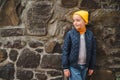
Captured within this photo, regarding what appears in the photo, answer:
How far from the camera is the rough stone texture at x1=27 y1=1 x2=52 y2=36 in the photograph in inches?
216

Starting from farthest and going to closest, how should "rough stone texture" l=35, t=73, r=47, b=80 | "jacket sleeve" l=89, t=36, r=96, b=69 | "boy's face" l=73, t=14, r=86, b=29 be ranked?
"rough stone texture" l=35, t=73, r=47, b=80 → "jacket sleeve" l=89, t=36, r=96, b=69 → "boy's face" l=73, t=14, r=86, b=29

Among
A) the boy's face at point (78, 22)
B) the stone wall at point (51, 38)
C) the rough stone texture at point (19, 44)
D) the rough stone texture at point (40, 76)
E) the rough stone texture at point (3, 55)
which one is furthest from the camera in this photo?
the rough stone texture at point (3, 55)

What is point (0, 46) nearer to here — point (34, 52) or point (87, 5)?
point (34, 52)

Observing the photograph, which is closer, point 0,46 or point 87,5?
point 87,5

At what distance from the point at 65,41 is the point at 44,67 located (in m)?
0.69

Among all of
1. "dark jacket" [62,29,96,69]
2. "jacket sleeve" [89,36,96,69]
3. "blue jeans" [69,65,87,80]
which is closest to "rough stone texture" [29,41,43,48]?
"dark jacket" [62,29,96,69]

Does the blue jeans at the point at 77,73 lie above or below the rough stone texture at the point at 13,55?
below

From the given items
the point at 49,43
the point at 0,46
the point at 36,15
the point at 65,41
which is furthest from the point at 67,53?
the point at 0,46

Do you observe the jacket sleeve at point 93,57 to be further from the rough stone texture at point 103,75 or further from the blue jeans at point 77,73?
the rough stone texture at point 103,75

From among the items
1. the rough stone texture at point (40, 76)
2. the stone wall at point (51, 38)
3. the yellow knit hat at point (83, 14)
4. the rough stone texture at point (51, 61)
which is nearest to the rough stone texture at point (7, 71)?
the stone wall at point (51, 38)

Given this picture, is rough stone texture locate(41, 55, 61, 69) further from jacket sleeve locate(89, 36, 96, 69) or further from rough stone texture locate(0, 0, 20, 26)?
rough stone texture locate(0, 0, 20, 26)

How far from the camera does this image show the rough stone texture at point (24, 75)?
564 centimetres

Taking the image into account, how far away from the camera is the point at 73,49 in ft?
16.5

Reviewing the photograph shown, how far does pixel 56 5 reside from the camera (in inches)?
215
